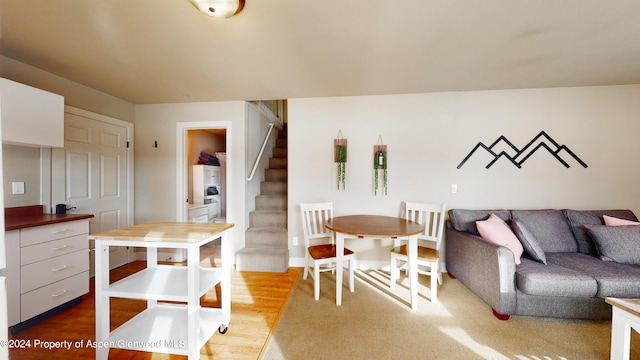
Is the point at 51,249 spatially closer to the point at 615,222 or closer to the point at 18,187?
the point at 18,187

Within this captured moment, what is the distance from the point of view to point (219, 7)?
4.94ft

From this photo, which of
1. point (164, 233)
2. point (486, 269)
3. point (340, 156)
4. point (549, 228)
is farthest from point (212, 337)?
point (549, 228)

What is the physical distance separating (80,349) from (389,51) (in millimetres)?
3326

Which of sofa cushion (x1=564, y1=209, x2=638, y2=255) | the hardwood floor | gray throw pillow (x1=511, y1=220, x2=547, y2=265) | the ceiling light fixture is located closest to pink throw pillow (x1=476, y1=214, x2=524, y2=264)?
gray throw pillow (x1=511, y1=220, x2=547, y2=265)

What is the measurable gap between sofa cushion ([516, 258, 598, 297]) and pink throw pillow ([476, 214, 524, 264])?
203 millimetres

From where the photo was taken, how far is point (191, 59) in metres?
2.21

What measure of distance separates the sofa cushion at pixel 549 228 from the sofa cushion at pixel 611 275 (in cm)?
27

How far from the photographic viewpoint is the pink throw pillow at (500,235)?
226 cm

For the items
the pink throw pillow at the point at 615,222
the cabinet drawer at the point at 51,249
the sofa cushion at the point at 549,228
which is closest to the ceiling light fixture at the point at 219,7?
the cabinet drawer at the point at 51,249

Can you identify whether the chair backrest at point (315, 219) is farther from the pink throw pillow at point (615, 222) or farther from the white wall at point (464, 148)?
the pink throw pillow at point (615, 222)

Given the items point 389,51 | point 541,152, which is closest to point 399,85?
point 389,51

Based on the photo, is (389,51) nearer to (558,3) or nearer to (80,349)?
(558,3)

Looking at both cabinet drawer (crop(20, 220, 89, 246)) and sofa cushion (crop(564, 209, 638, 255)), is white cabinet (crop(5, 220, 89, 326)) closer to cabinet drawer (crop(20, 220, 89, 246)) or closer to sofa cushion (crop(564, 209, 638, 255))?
cabinet drawer (crop(20, 220, 89, 246))

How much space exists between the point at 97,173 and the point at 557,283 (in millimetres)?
4860
